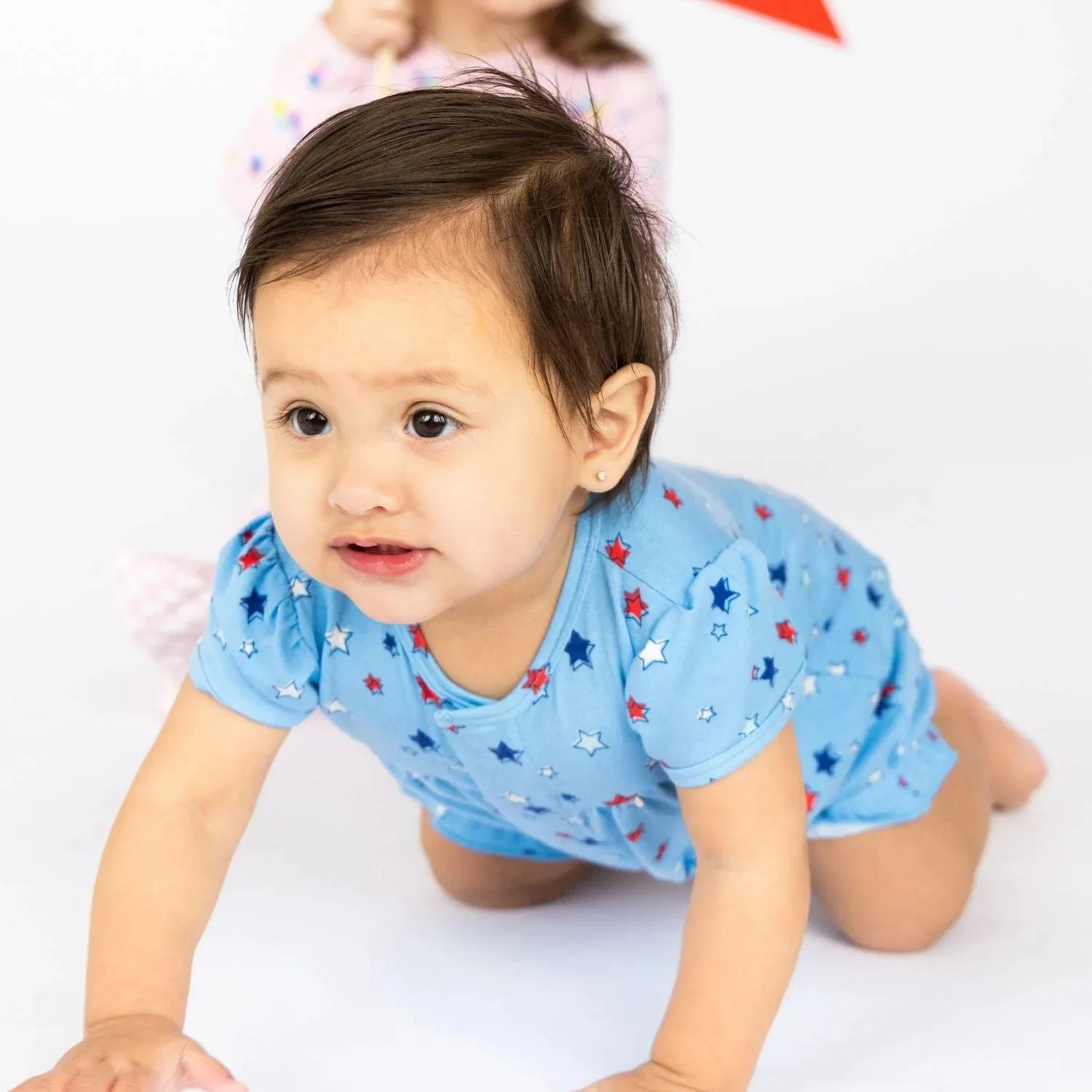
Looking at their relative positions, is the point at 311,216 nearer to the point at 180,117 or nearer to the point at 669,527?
the point at 669,527

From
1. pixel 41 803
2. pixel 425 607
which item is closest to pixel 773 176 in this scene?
pixel 41 803

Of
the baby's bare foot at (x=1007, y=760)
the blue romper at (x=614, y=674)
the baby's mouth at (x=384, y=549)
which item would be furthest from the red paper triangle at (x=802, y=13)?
the baby's mouth at (x=384, y=549)

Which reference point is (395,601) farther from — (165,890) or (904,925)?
(904,925)

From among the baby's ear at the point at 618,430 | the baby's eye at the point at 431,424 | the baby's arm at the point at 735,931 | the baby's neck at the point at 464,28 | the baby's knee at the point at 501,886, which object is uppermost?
the baby's eye at the point at 431,424

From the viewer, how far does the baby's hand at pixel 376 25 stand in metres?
2.00

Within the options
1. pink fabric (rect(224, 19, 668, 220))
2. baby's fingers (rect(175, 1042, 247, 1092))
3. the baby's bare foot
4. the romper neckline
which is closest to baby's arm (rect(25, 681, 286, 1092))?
baby's fingers (rect(175, 1042, 247, 1092))

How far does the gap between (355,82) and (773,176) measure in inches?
30.5

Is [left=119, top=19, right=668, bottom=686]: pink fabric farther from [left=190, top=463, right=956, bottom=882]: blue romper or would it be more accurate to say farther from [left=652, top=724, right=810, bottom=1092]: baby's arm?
[left=652, top=724, right=810, bottom=1092]: baby's arm

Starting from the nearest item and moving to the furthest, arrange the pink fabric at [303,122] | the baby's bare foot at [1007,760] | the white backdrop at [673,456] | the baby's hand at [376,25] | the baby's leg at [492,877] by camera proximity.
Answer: the white backdrop at [673,456] → the baby's leg at [492,877] → the baby's bare foot at [1007,760] → the pink fabric at [303,122] → the baby's hand at [376,25]

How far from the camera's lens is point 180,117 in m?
2.69

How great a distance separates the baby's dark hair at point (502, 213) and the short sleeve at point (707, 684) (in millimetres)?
153

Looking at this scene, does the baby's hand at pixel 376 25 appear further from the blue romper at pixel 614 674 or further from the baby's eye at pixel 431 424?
the baby's eye at pixel 431 424

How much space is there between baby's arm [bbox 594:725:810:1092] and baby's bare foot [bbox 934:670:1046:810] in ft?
1.61

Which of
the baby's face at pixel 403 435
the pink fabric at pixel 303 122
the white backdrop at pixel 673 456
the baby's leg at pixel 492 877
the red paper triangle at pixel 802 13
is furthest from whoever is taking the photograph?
the red paper triangle at pixel 802 13
